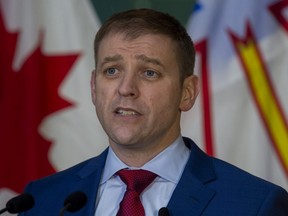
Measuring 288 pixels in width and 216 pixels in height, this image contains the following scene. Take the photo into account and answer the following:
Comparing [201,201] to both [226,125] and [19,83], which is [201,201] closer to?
[226,125]

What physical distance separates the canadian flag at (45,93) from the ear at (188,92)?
0.84 m

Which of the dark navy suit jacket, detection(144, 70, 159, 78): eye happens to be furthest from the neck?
detection(144, 70, 159, 78): eye

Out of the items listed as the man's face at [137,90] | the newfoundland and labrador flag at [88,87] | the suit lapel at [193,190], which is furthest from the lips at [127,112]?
the newfoundland and labrador flag at [88,87]

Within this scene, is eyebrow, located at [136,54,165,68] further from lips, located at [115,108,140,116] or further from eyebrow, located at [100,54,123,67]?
lips, located at [115,108,140,116]

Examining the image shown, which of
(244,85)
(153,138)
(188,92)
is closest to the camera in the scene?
(153,138)

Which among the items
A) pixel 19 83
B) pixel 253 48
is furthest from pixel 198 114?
pixel 19 83

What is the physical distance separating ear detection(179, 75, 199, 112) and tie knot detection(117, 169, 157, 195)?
0.78 feet

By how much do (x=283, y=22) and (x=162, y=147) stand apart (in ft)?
3.51

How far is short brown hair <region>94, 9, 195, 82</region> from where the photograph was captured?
79.0 inches

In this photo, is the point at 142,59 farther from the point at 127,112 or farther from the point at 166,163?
the point at 166,163

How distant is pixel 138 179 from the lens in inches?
78.8

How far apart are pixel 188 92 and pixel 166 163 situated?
0.24 metres

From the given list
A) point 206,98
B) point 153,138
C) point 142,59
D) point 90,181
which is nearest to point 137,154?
point 153,138

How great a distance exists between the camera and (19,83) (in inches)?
114
